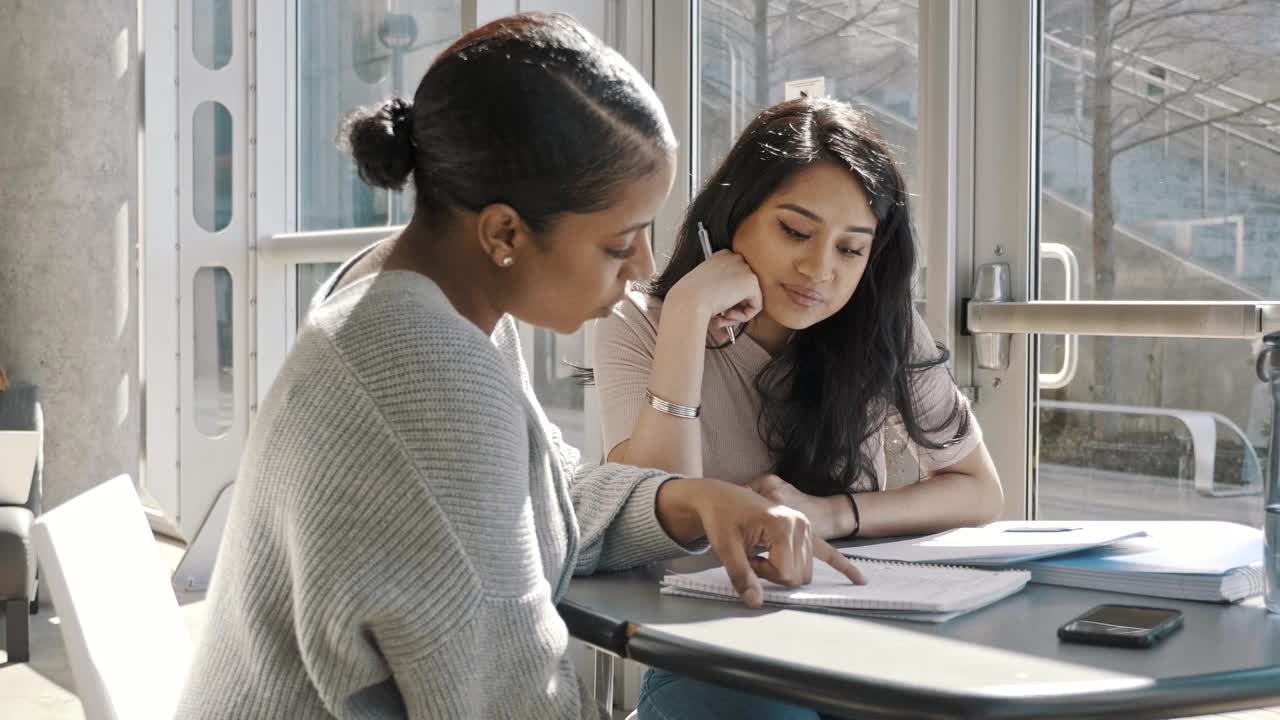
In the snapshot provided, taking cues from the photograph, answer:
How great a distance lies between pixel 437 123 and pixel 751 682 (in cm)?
54

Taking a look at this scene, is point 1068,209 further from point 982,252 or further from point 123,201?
point 123,201

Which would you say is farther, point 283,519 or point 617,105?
point 617,105

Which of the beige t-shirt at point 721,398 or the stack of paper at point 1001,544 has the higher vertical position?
the beige t-shirt at point 721,398

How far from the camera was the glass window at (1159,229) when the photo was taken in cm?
215

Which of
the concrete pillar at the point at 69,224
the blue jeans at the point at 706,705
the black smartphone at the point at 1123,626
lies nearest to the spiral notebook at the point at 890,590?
the black smartphone at the point at 1123,626

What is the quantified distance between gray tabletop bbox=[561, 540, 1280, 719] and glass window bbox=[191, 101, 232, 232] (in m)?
4.01

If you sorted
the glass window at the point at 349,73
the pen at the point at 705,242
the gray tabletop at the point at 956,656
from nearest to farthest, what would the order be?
the gray tabletop at the point at 956,656, the pen at the point at 705,242, the glass window at the point at 349,73

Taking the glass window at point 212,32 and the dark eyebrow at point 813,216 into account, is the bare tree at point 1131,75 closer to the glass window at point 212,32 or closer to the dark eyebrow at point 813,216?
the dark eyebrow at point 813,216

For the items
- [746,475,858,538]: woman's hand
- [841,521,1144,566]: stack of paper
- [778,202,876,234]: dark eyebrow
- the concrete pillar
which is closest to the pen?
[778,202,876,234]: dark eyebrow

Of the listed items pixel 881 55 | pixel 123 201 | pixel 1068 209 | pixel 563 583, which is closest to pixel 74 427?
pixel 123 201

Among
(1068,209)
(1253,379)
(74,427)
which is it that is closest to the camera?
(1253,379)

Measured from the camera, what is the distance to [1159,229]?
2273mm

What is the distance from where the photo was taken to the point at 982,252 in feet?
8.27

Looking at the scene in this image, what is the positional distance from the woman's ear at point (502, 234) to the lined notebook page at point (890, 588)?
37 cm
